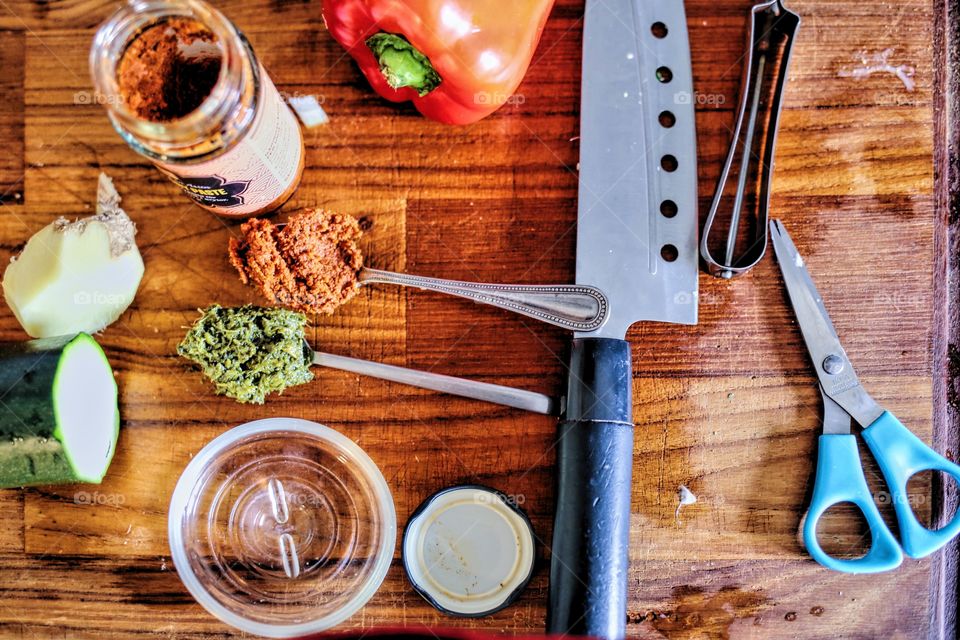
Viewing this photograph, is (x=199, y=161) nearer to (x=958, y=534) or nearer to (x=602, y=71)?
(x=602, y=71)

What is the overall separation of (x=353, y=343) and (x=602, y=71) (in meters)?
0.64

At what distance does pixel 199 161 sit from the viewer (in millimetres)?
1044

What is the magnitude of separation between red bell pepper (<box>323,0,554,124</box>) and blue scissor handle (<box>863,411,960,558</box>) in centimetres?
84

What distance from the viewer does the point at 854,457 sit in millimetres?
1267

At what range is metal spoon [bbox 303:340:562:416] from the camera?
1265mm

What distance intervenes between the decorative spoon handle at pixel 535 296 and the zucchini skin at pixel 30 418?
1.67ft

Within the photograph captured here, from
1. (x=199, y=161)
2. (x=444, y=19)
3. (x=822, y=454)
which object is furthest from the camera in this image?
(x=822, y=454)

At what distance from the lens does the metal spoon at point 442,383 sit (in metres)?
1.27

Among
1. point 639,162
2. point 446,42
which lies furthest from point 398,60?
point 639,162

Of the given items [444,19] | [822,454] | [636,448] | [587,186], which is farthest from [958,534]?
[444,19]

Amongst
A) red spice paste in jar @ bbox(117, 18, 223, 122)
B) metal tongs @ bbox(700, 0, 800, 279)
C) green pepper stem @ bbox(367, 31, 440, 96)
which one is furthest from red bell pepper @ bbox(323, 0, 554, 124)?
metal tongs @ bbox(700, 0, 800, 279)

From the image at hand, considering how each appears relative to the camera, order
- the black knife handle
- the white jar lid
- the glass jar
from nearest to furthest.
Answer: the glass jar < the black knife handle < the white jar lid

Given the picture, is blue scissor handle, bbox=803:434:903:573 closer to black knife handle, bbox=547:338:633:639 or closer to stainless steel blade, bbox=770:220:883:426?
stainless steel blade, bbox=770:220:883:426

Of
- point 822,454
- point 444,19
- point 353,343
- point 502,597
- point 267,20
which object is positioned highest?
point 267,20
